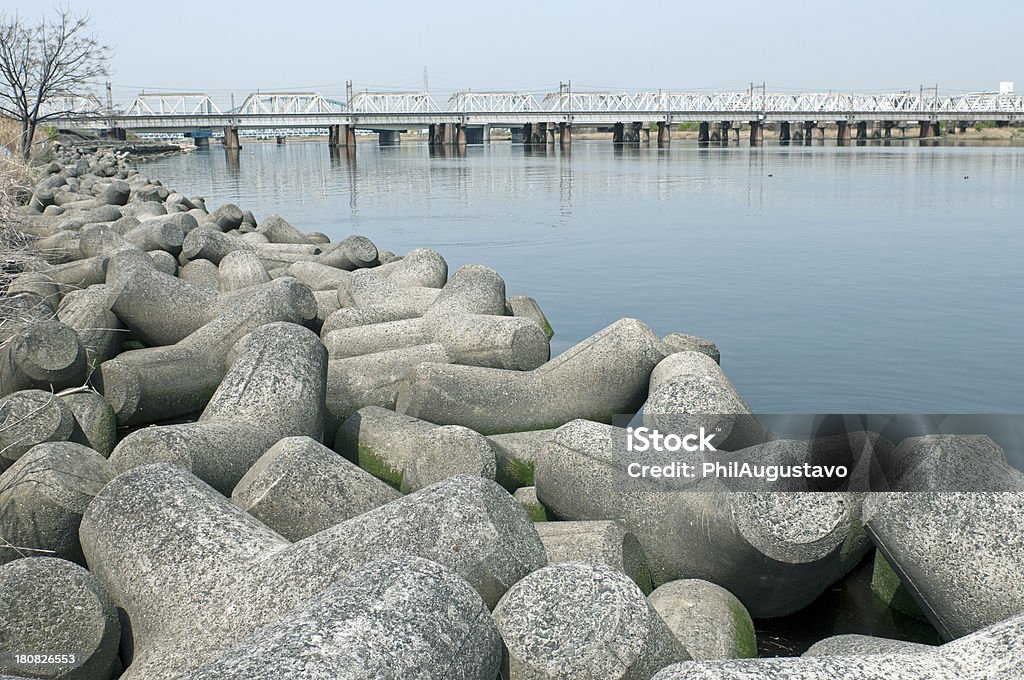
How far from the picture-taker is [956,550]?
4.47m

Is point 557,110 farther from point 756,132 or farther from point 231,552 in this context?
point 231,552

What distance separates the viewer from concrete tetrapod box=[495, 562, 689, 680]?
363cm

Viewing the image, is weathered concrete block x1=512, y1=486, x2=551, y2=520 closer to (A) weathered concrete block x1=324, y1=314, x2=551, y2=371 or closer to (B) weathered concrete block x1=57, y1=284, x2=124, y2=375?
(A) weathered concrete block x1=324, y1=314, x2=551, y2=371

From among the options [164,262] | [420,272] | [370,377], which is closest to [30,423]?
[370,377]

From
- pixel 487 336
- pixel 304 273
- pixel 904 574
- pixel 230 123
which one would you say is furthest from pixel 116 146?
pixel 904 574

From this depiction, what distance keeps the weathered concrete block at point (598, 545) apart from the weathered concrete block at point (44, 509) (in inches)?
92.2

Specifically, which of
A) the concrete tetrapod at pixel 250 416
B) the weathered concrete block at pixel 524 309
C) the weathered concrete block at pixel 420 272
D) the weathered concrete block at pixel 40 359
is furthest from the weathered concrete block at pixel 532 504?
the weathered concrete block at pixel 420 272

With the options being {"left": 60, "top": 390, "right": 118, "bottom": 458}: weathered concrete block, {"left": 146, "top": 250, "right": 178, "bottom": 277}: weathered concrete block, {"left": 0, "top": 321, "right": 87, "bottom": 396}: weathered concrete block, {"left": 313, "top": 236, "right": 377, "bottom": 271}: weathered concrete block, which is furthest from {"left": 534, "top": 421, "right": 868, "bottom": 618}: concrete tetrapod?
{"left": 313, "top": 236, "right": 377, "bottom": 271}: weathered concrete block

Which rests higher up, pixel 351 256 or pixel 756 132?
pixel 756 132

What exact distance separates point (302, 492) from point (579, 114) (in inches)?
3569

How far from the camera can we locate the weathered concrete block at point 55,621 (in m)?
3.93

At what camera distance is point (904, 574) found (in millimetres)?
4719

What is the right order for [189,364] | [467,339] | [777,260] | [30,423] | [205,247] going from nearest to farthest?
[30,423]
[189,364]
[467,339]
[205,247]
[777,260]

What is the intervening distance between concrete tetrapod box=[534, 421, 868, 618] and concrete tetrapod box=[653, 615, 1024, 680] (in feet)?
3.85
